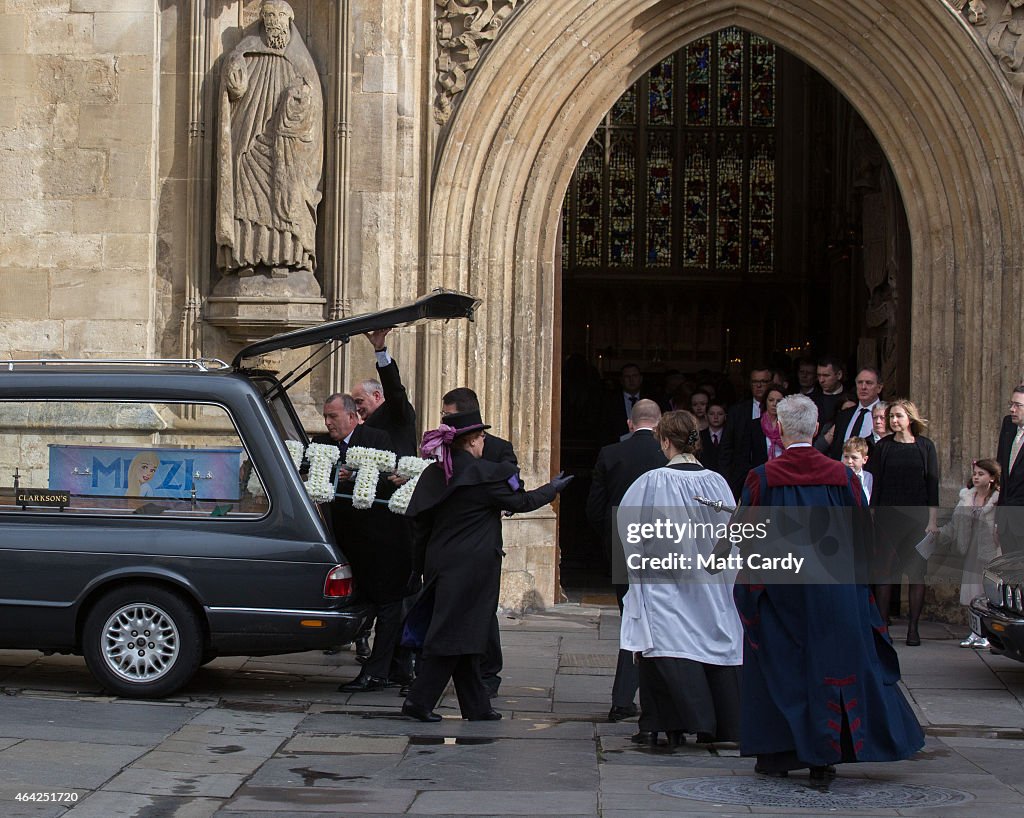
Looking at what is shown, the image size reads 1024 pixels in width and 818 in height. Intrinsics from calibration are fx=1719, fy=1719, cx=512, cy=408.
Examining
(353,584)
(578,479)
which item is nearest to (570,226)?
(578,479)

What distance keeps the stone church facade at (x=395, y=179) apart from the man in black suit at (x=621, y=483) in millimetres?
3610

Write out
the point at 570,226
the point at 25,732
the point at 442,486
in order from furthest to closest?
1. the point at 570,226
2. the point at 442,486
3. the point at 25,732

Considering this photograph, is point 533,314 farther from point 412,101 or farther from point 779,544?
point 779,544

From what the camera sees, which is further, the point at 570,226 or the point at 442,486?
the point at 570,226

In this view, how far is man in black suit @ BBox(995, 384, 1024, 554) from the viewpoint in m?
11.1

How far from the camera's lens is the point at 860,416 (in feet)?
40.6

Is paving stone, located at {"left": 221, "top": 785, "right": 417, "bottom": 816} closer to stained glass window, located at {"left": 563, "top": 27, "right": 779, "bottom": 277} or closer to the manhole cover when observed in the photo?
the manhole cover

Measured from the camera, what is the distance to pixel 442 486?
28.3 ft

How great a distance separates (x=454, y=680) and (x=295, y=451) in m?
1.56

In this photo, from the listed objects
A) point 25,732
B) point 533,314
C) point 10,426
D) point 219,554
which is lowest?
point 25,732

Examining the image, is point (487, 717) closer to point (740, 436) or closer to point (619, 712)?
point (619, 712)

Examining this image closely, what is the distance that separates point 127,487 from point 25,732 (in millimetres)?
1654

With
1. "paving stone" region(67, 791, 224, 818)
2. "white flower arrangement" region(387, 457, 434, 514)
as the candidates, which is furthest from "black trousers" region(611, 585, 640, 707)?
"paving stone" region(67, 791, 224, 818)

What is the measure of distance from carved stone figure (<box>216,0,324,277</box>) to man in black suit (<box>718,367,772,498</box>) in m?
3.60
